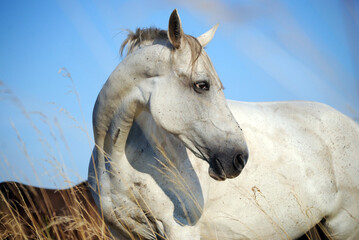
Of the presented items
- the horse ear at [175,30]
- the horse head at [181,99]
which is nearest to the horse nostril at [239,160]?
the horse head at [181,99]

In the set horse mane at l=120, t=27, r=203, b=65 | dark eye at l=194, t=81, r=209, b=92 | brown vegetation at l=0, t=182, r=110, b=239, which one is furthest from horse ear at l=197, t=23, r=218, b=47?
brown vegetation at l=0, t=182, r=110, b=239

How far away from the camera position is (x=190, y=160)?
8.32 ft

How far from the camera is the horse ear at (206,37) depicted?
8.71 feet

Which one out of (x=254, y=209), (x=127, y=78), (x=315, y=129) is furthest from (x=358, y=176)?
(x=127, y=78)

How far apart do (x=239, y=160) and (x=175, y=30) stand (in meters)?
1.03

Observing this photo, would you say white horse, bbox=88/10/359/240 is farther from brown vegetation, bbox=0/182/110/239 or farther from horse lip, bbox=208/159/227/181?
brown vegetation, bbox=0/182/110/239

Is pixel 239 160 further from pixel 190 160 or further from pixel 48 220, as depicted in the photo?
pixel 48 220

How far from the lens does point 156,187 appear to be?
237 centimetres

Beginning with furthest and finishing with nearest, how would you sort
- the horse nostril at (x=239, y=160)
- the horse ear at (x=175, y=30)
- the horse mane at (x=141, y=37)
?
the horse mane at (x=141, y=37) < the horse ear at (x=175, y=30) < the horse nostril at (x=239, y=160)

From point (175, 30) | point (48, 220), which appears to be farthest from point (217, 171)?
point (48, 220)

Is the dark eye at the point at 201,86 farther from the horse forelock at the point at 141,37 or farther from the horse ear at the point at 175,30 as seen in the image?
the horse forelock at the point at 141,37

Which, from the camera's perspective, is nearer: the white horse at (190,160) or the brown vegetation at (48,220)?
the white horse at (190,160)

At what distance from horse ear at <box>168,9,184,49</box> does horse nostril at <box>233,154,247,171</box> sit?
2.97 ft

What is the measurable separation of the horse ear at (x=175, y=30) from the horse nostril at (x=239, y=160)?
904mm
